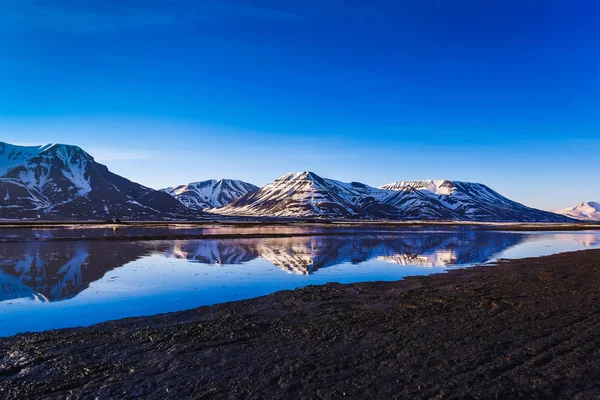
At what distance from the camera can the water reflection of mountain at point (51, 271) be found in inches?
859

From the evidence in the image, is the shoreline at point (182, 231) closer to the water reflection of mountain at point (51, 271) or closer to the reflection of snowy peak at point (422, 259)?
the water reflection of mountain at point (51, 271)

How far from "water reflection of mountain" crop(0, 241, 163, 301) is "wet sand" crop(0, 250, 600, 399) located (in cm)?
1000

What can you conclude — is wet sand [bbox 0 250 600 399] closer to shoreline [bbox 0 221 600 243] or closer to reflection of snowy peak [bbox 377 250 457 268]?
reflection of snowy peak [bbox 377 250 457 268]

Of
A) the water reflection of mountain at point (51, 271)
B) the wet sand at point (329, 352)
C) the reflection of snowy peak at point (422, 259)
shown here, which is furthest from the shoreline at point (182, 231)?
the wet sand at point (329, 352)

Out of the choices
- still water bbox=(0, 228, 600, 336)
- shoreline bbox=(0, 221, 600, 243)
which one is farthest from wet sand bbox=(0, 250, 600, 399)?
shoreline bbox=(0, 221, 600, 243)

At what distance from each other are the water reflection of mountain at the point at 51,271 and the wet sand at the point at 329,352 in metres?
10.0

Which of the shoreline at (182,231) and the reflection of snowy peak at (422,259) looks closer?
the reflection of snowy peak at (422,259)

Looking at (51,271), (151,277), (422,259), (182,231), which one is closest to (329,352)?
(151,277)

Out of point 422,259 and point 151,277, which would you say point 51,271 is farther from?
point 422,259

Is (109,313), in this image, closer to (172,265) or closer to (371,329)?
(371,329)

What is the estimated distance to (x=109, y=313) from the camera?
17.2m

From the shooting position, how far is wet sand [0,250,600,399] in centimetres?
923

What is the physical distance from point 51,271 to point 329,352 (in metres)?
26.6

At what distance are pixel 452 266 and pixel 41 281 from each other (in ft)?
107
